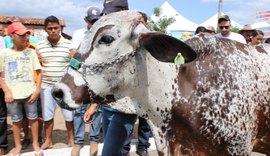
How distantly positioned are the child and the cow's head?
258cm

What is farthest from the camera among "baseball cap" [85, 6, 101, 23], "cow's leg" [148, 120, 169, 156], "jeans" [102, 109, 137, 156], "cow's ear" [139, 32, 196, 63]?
"baseball cap" [85, 6, 101, 23]

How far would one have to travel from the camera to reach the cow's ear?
2.07 m

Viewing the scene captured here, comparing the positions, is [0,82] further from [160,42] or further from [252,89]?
[252,89]

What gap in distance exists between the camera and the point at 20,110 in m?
4.78

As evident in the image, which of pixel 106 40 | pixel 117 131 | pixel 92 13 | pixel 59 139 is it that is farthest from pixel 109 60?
pixel 59 139

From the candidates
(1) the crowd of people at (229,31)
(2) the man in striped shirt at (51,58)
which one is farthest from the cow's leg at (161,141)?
(1) the crowd of people at (229,31)

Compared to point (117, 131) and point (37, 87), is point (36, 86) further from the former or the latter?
point (117, 131)

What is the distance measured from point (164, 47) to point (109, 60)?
36 centimetres

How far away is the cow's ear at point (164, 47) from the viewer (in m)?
2.07

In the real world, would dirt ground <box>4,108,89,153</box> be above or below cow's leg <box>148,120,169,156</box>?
below

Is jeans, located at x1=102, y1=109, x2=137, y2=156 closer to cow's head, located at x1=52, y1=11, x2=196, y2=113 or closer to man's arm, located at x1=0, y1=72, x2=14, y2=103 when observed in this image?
cow's head, located at x1=52, y1=11, x2=196, y2=113

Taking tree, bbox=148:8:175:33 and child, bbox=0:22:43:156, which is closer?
child, bbox=0:22:43:156

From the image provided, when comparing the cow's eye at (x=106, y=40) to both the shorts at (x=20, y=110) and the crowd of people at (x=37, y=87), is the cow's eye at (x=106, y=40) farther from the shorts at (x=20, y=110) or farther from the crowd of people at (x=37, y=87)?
the shorts at (x=20, y=110)

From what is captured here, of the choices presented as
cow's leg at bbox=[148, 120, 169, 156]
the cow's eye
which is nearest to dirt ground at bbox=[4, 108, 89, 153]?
cow's leg at bbox=[148, 120, 169, 156]
